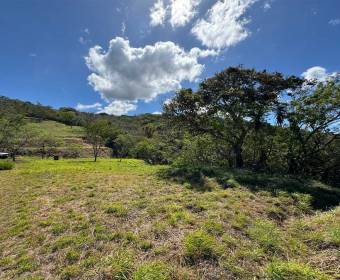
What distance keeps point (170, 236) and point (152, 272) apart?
4.48 feet

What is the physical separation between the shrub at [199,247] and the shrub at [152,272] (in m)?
0.59

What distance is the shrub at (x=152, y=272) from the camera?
3955 millimetres

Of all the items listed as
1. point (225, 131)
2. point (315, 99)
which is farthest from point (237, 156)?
point (315, 99)

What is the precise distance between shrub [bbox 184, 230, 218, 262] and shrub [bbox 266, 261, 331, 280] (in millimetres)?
1012

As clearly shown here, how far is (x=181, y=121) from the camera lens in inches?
702

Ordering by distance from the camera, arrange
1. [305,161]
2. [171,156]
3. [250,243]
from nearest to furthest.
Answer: [250,243]
[305,161]
[171,156]

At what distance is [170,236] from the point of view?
212 inches

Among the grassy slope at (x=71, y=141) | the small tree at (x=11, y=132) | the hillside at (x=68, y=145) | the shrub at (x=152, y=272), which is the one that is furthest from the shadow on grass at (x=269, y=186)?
the grassy slope at (x=71, y=141)

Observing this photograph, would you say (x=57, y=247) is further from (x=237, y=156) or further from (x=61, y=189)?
(x=237, y=156)

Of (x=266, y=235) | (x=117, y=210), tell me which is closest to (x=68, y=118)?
(x=117, y=210)

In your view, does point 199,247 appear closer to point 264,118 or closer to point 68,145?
point 264,118

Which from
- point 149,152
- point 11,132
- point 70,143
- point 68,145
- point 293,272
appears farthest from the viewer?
point 70,143

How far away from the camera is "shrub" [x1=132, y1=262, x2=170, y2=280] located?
395 centimetres

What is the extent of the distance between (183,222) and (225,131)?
39.8ft
